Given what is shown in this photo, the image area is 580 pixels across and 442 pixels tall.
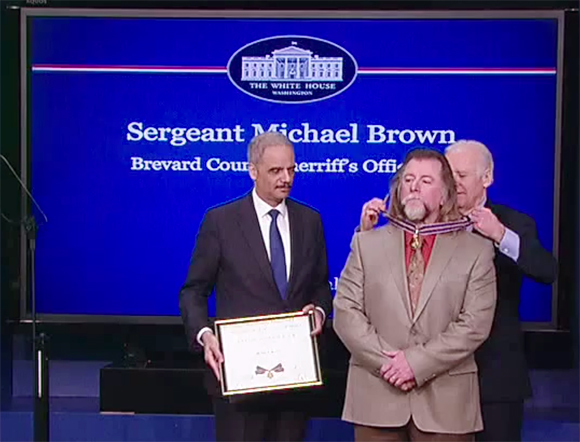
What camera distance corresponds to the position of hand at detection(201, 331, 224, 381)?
388 centimetres

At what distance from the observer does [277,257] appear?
4039mm

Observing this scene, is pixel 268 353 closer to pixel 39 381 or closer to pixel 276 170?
pixel 276 170

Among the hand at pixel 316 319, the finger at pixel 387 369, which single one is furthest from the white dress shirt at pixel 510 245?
the hand at pixel 316 319

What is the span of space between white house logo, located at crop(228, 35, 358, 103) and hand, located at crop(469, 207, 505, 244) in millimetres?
1588

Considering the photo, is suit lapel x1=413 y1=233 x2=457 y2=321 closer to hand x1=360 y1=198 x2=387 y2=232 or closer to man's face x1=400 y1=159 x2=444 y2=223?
man's face x1=400 y1=159 x2=444 y2=223

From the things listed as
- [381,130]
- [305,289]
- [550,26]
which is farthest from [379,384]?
[550,26]

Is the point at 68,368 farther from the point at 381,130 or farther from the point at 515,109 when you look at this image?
the point at 515,109

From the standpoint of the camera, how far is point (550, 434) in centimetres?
510

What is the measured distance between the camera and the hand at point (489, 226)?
3768 mm

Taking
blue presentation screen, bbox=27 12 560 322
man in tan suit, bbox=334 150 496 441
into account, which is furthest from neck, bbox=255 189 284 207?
blue presentation screen, bbox=27 12 560 322

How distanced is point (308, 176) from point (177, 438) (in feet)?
4.45

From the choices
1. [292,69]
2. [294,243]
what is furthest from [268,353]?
[292,69]

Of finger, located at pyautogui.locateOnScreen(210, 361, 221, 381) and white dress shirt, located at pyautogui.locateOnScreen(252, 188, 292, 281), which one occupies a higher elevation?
white dress shirt, located at pyautogui.locateOnScreen(252, 188, 292, 281)

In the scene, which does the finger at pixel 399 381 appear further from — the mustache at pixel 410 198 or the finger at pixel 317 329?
the mustache at pixel 410 198
